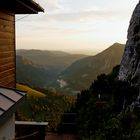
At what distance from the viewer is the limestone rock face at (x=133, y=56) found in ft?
51.0

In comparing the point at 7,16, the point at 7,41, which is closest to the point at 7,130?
the point at 7,41

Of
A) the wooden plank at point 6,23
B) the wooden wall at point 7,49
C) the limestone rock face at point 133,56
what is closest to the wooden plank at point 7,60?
the wooden wall at point 7,49

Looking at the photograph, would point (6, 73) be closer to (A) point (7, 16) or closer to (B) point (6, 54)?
(B) point (6, 54)

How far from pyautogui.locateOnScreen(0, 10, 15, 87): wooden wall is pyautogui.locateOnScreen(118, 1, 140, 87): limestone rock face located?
17.9ft

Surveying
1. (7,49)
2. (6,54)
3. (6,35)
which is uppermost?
(6,35)

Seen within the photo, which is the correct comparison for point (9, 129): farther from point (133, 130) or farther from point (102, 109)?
point (102, 109)

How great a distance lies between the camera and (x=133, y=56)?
1695 cm

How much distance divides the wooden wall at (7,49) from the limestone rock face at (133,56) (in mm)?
5469

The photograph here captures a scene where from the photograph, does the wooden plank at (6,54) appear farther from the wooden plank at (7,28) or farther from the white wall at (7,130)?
the white wall at (7,130)

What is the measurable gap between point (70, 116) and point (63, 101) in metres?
41.2

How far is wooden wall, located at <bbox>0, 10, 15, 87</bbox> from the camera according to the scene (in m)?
10.1

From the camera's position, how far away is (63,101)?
58375 mm

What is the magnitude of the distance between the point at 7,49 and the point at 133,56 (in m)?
7.68

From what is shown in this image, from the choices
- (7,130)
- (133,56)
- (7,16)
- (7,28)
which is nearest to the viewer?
(7,130)
